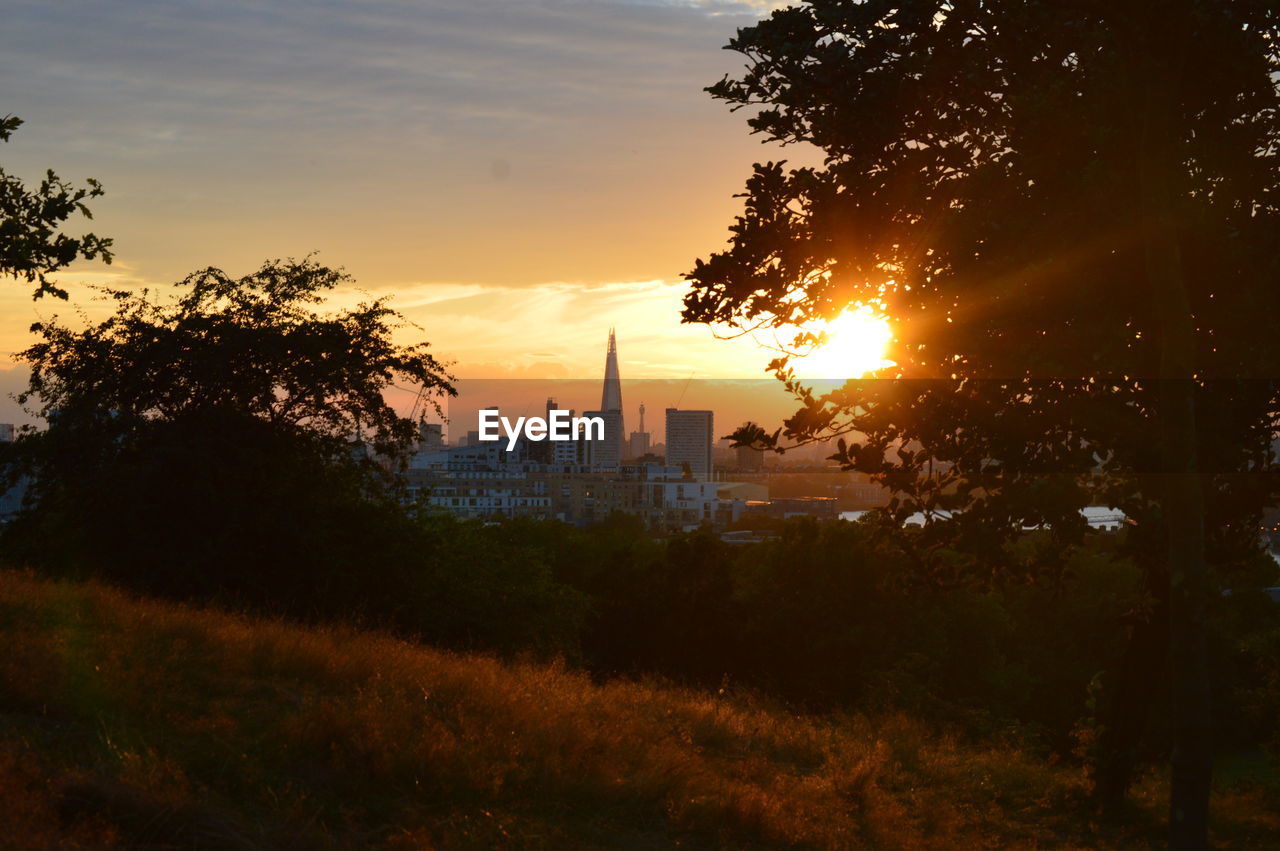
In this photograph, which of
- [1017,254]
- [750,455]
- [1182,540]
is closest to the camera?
[1182,540]

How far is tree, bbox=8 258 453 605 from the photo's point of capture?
18875 millimetres

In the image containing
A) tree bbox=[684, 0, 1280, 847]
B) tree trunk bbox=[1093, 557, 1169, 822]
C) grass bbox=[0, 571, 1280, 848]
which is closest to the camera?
grass bbox=[0, 571, 1280, 848]

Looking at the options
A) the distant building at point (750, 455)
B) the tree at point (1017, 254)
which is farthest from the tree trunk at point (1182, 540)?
the distant building at point (750, 455)

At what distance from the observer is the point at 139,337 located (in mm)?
20312

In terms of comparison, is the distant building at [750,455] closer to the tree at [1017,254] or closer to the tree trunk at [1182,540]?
the tree at [1017,254]

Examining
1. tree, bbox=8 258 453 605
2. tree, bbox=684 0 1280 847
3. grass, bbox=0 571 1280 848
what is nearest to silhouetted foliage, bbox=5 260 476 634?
tree, bbox=8 258 453 605

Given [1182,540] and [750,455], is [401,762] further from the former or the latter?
[750,455]

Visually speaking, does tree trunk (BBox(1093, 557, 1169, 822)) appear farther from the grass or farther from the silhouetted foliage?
the silhouetted foliage

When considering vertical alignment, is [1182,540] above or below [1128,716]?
above

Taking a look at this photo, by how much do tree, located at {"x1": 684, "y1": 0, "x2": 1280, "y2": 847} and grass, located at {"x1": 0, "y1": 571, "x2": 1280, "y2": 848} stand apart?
7.85 ft

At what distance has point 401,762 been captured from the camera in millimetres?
7480

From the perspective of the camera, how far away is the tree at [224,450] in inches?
743

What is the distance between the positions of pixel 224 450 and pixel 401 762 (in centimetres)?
1315

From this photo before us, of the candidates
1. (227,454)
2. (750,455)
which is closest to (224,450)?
(227,454)
